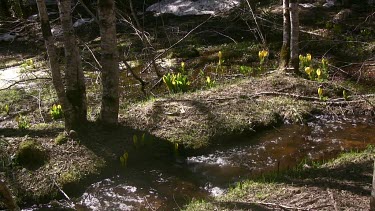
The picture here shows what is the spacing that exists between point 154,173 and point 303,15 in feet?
30.8

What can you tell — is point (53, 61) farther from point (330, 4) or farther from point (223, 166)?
point (330, 4)

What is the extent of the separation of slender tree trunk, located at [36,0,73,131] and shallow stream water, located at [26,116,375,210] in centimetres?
114

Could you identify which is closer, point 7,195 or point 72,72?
point 7,195

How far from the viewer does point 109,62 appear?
6082mm

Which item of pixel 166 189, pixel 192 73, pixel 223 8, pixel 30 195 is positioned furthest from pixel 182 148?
pixel 223 8

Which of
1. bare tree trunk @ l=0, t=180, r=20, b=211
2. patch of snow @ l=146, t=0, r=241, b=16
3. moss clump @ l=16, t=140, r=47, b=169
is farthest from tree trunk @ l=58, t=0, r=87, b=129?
patch of snow @ l=146, t=0, r=241, b=16

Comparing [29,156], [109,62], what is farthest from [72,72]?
[29,156]

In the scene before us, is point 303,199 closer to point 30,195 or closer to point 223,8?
point 30,195

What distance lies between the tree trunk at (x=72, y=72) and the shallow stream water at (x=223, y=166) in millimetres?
1185

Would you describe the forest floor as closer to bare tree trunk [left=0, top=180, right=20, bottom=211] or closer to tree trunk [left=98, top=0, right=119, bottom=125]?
tree trunk [left=98, top=0, right=119, bottom=125]

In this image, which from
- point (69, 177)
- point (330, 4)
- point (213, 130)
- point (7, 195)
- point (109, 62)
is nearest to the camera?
point (7, 195)

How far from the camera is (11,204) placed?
13.1 feet

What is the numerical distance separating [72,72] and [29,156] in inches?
48.9

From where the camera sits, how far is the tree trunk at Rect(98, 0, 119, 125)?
231 inches
